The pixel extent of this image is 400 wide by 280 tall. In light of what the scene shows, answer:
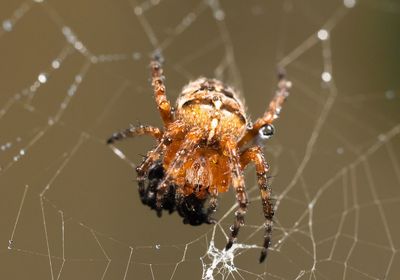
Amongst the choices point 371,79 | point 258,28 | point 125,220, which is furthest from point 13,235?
point 371,79

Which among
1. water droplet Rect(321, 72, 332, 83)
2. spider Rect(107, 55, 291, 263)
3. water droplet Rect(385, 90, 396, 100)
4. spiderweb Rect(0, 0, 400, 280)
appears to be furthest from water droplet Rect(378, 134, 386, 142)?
spider Rect(107, 55, 291, 263)

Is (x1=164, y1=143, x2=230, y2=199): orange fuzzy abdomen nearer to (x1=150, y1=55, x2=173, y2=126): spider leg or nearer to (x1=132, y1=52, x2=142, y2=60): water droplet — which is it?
(x1=150, y1=55, x2=173, y2=126): spider leg

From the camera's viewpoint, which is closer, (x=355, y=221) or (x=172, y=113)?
(x=172, y=113)

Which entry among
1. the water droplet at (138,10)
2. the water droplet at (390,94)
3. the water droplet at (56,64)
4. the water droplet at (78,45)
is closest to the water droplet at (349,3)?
the water droplet at (390,94)

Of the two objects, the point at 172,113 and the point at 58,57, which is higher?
the point at 58,57

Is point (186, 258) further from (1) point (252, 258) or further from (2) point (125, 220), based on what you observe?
(2) point (125, 220)

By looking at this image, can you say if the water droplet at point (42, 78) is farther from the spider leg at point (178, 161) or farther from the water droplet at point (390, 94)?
the water droplet at point (390, 94)

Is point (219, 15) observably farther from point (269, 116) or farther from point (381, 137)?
point (269, 116)
